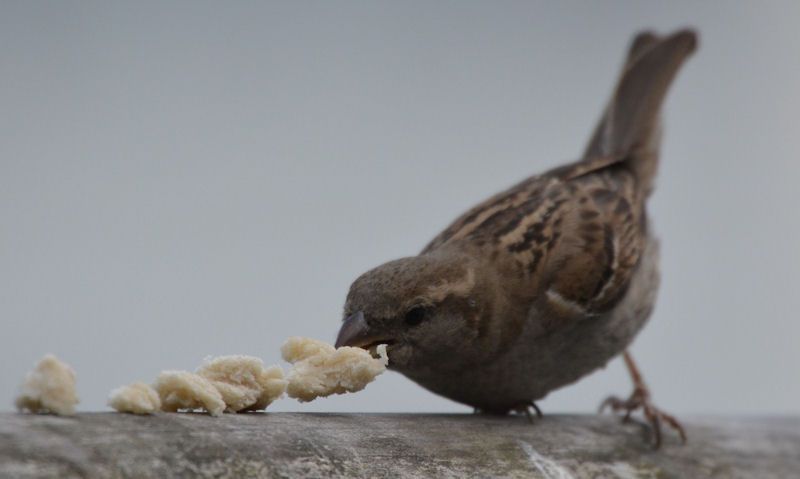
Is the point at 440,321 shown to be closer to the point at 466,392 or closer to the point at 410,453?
the point at 466,392

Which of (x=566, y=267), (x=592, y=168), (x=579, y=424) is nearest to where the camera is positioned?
(x=579, y=424)

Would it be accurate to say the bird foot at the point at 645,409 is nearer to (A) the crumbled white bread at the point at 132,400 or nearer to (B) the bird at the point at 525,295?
(B) the bird at the point at 525,295

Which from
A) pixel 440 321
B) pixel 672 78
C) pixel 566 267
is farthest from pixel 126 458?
pixel 672 78

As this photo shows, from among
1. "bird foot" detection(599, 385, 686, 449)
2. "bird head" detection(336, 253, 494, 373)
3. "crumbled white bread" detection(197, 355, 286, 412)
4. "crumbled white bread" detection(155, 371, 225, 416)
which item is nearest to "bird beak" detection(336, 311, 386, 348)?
"bird head" detection(336, 253, 494, 373)

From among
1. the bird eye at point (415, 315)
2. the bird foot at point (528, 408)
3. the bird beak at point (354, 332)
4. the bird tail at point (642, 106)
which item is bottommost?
the bird foot at point (528, 408)

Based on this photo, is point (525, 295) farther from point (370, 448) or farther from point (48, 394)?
point (48, 394)

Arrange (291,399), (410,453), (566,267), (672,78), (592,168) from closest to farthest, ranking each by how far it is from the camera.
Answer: (410,453), (291,399), (566,267), (592,168), (672,78)

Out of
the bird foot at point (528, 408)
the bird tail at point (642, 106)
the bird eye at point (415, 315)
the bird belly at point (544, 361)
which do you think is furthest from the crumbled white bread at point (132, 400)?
the bird tail at point (642, 106)
